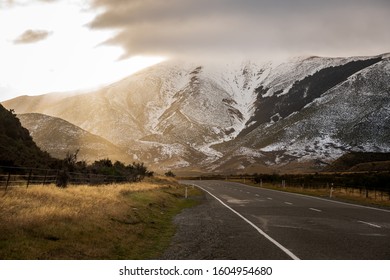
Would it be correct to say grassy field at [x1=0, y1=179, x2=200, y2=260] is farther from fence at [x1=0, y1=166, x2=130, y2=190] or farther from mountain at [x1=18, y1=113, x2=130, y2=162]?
mountain at [x1=18, y1=113, x2=130, y2=162]

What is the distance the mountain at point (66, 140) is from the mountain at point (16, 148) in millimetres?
84154

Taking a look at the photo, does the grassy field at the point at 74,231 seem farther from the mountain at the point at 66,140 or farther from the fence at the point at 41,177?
the mountain at the point at 66,140

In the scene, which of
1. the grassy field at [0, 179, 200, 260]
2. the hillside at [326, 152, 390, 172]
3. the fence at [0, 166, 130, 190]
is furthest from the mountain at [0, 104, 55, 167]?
the hillside at [326, 152, 390, 172]

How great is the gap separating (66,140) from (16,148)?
11227cm

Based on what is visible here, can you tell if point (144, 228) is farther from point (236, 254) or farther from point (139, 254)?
point (236, 254)

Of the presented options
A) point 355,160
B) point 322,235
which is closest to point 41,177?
point 322,235

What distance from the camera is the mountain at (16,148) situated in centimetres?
3593

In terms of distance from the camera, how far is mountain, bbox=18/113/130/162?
469 ft

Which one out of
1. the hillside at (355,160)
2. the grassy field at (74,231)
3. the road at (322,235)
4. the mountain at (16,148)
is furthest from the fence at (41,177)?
the hillside at (355,160)

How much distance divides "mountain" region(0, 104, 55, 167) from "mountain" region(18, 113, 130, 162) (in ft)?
276

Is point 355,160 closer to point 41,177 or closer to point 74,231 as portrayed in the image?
point 41,177

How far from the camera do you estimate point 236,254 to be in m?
11.2

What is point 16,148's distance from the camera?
135 ft

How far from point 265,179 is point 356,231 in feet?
256
